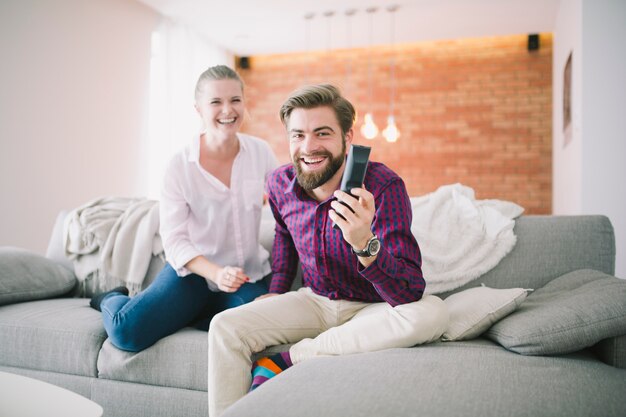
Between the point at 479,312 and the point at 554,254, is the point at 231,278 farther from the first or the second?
the point at 554,254

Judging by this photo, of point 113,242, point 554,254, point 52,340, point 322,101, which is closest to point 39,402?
point 52,340

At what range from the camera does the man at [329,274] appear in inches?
54.8

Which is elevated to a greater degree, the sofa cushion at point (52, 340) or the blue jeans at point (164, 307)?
the blue jeans at point (164, 307)

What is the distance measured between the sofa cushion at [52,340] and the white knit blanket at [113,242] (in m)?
0.35

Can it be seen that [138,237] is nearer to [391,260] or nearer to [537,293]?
[391,260]

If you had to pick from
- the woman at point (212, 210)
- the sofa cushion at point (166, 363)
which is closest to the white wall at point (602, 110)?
the woman at point (212, 210)

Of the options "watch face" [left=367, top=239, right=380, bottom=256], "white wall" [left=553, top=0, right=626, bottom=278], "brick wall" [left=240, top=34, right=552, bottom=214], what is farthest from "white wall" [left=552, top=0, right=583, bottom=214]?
"watch face" [left=367, top=239, right=380, bottom=256]

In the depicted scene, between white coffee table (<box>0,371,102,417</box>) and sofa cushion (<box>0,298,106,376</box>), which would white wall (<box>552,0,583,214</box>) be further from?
white coffee table (<box>0,371,102,417</box>)

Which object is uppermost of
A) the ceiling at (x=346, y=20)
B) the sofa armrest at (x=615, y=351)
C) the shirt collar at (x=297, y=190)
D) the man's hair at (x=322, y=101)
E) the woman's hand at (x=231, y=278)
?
the ceiling at (x=346, y=20)

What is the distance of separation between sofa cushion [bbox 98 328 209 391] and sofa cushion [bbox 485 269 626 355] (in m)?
0.91

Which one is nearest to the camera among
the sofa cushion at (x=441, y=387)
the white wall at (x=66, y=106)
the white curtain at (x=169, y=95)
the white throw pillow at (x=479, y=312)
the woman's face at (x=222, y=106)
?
the sofa cushion at (x=441, y=387)

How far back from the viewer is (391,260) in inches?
54.6

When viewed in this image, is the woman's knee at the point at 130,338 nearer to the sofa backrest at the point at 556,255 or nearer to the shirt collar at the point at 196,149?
the shirt collar at the point at 196,149

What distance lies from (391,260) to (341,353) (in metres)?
0.28
